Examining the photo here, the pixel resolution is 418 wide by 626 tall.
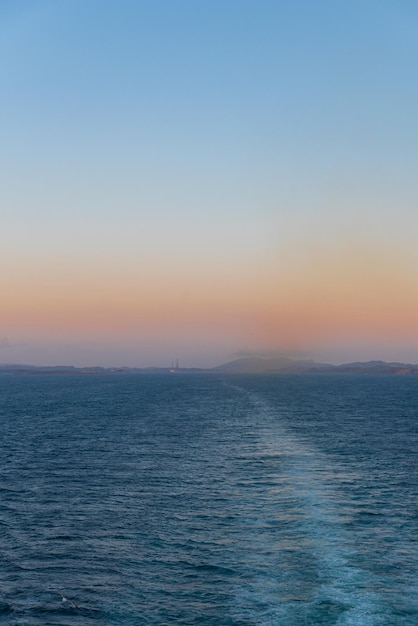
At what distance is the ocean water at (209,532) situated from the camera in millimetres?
28344

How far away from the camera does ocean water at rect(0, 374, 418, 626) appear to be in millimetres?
28344

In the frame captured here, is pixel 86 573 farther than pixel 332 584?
Yes

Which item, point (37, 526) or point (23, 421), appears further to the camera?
point (23, 421)

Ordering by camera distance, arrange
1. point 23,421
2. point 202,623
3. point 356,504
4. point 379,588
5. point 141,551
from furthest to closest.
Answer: point 23,421 → point 356,504 → point 141,551 → point 379,588 → point 202,623

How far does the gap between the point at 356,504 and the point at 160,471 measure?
18816mm

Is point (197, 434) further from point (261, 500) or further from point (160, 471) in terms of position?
point (261, 500)

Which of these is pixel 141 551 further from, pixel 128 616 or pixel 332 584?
pixel 332 584

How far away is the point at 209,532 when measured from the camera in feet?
127

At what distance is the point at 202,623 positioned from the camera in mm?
26875

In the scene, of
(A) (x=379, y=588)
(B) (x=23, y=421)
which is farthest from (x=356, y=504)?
(B) (x=23, y=421)

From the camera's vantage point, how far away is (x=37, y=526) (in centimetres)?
3988

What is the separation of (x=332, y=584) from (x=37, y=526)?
18606mm

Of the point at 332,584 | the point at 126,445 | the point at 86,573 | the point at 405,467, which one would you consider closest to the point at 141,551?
the point at 86,573

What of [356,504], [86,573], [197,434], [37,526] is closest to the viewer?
[86,573]
